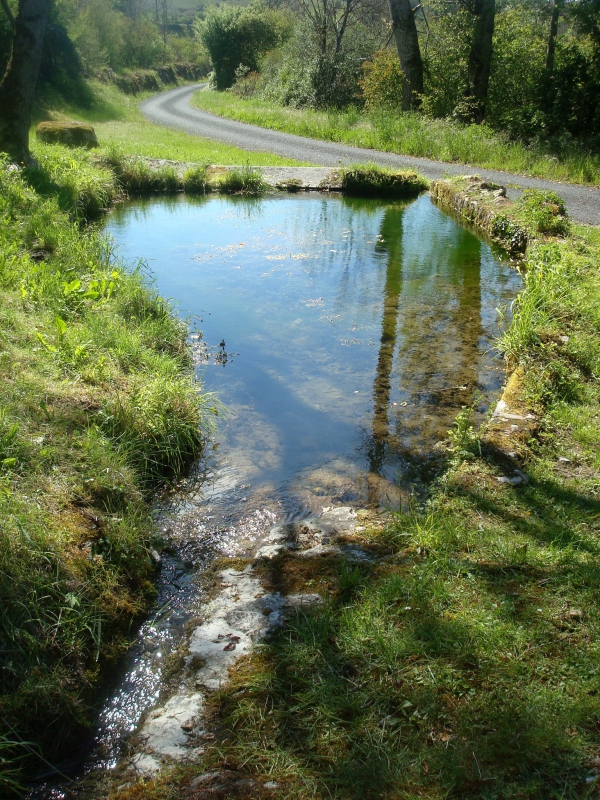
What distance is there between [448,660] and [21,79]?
12.4m

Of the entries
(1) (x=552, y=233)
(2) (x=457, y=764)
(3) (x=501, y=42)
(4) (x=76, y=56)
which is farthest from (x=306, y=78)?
(2) (x=457, y=764)

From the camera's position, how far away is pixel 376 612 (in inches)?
118

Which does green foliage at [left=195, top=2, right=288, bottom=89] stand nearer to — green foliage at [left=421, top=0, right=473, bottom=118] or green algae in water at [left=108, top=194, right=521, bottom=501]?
green foliage at [left=421, top=0, right=473, bottom=118]

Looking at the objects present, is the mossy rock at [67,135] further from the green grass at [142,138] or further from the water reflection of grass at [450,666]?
the water reflection of grass at [450,666]

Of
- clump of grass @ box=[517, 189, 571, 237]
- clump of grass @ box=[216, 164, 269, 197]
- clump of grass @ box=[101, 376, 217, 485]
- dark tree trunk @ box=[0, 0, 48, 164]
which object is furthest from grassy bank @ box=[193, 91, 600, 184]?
clump of grass @ box=[101, 376, 217, 485]

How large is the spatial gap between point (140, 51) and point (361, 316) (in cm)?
4153

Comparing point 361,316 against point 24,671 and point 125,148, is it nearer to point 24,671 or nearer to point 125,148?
point 24,671

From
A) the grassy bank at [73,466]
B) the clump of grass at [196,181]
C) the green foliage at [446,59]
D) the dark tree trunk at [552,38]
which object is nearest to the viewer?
the grassy bank at [73,466]

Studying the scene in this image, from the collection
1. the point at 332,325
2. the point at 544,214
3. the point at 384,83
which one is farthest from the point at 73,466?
the point at 384,83

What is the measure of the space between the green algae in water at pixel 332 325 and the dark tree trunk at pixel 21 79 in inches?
84.2

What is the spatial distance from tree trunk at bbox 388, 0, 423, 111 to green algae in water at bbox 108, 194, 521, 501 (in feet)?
29.6

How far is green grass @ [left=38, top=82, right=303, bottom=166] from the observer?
51.5ft

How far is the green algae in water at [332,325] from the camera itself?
5.01m

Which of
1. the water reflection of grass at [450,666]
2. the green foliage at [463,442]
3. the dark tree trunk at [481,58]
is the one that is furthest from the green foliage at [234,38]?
the water reflection of grass at [450,666]
